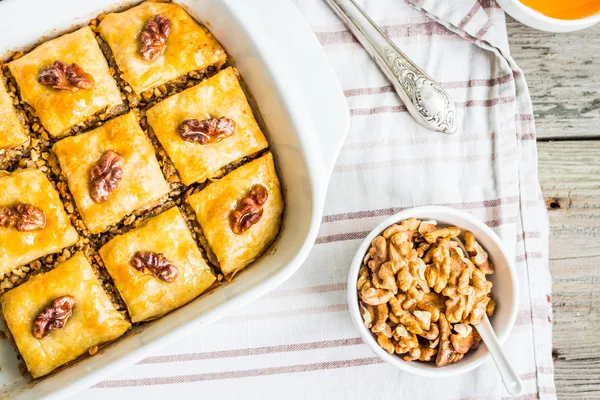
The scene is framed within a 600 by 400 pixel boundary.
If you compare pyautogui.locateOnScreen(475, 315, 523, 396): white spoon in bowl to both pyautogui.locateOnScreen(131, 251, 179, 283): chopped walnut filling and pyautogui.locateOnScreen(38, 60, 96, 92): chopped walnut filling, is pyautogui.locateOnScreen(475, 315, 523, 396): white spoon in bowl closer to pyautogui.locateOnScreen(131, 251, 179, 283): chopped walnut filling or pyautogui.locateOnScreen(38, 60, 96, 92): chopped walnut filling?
pyautogui.locateOnScreen(131, 251, 179, 283): chopped walnut filling

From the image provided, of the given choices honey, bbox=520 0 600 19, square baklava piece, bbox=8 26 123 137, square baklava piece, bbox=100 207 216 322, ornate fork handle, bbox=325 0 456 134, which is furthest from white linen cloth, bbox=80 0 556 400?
square baklava piece, bbox=8 26 123 137

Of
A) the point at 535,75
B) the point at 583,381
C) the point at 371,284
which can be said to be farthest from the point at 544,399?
the point at 535,75

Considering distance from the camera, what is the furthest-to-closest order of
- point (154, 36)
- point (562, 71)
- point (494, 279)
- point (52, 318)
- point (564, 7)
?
point (562, 71) → point (564, 7) → point (494, 279) → point (154, 36) → point (52, 318)

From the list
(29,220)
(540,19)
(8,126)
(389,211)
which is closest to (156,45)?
(8,126)

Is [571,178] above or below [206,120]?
below

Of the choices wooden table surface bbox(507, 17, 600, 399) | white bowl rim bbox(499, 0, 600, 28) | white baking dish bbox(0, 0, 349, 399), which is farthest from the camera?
wooden table surface bbox(507, 17, 600, 399)

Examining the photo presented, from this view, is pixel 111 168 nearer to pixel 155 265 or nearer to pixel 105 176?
pixel 105 176

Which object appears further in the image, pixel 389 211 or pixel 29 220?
pixel 389 211
